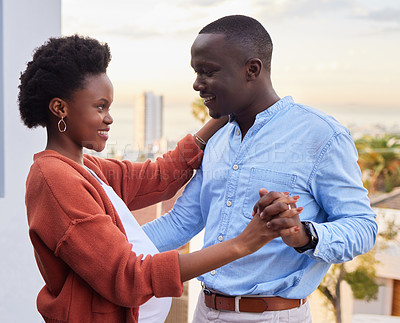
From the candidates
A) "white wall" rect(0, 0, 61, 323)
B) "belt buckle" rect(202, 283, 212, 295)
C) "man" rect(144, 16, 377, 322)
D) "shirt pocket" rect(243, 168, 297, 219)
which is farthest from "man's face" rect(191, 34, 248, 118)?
"white wall" rect(0, 0, 61, 323)

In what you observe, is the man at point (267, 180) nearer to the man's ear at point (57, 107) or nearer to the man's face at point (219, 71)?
the man's face at point (219, 71)

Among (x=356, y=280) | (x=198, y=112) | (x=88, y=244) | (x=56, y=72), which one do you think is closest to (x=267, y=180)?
(x=88, y=244)

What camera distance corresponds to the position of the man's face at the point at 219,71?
3.59ft

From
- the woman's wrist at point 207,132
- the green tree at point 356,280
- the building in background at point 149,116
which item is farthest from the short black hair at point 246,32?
the green tree at point 356,280

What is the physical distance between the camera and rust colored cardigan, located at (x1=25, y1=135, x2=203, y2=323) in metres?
0.91

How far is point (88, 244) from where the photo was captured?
91 centimetres

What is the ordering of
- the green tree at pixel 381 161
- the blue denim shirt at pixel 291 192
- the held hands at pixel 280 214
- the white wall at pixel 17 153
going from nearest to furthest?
the held hands at pixel 280 214, the blue denim shirt at pixel 291 192, the white wall at pixel 17 153, the green tree at pixel 381 161

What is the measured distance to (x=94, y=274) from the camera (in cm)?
92

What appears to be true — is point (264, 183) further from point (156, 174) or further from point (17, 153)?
point (17, 153)

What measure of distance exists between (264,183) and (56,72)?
559 millimetres

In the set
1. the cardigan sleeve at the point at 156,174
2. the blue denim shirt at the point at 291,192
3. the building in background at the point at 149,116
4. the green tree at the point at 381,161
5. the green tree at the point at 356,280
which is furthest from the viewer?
the green tree at the point at 381,161

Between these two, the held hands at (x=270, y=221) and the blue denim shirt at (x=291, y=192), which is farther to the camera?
the blue denim shirt at (x=291, y=192)

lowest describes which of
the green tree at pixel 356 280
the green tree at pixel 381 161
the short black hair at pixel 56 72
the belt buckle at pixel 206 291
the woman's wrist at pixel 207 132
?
the green tree at pixel 356 280

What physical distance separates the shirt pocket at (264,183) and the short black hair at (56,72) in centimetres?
46
